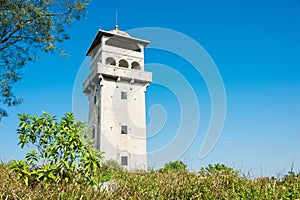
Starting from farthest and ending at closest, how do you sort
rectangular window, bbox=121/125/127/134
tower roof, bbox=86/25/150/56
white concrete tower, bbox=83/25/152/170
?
tower roof, bbox=86/25/150/56 < rectangular window, bbox=121/125/127/134 < white concrete tower, bbox=83/25/152/170

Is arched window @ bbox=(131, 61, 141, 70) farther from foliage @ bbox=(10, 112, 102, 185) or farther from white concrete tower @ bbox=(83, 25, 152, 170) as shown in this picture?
foliage @ bbox=(10, 112, 102, 185)

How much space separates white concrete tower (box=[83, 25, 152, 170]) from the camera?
21.3m

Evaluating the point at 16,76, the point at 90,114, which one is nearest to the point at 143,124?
the point at 90,114

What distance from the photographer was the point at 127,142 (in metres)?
21.8

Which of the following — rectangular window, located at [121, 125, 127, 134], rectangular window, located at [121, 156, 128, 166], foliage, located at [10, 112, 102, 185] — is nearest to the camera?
foliage, located at [10, 112, 102, 185]

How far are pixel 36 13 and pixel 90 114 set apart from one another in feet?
48.7

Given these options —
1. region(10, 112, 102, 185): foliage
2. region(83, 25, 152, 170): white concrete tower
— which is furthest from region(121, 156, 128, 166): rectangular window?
region(10, 112, 102, 185): foliage

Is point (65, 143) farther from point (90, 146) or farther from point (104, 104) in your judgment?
point (104, 104)

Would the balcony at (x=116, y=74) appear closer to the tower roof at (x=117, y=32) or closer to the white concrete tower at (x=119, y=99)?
the white concrete tower at (x=119, y=99)

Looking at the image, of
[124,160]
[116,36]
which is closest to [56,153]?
[124,160]

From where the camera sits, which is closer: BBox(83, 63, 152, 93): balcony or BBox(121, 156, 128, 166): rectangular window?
BBox(121, 156, 128, 166): rectangular window

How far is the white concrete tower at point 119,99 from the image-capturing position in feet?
69.8

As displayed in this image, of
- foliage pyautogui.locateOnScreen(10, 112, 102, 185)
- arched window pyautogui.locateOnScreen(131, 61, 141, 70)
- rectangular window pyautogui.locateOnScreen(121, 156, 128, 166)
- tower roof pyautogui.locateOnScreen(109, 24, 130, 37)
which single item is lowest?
foliage pyautogui.locateOnScreen(10, 112, 102, 185)

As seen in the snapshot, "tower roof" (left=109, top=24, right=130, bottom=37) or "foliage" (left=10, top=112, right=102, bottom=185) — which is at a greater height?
"tower roof" (left=109, top=24, right=130, bottom=37)
